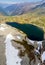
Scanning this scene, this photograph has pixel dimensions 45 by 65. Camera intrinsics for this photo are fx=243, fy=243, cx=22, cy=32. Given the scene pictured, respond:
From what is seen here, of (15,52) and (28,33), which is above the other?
(28,33)

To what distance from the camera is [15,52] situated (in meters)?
2.36

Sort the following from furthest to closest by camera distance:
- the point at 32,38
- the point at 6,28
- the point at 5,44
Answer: the point at 32,38 < the point at 6,28 < the point at 5,44

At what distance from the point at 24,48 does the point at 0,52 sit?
25 centimetres

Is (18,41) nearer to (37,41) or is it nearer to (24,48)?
(24,48)

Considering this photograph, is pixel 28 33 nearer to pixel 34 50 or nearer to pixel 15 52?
pixel 34 50

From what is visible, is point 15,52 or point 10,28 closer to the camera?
point 15,52

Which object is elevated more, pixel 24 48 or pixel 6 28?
pixel 6 28

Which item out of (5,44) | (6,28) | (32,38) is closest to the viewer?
(5,44)

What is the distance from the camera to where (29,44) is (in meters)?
2.55

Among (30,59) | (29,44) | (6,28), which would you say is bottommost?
(30,59)

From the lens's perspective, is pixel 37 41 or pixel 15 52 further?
pixel 37 41

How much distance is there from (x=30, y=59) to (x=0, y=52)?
0.33 meters

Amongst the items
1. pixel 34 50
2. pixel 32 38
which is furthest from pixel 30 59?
pixel 32 38

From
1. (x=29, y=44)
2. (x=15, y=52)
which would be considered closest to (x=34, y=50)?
(x=29, y=44)
